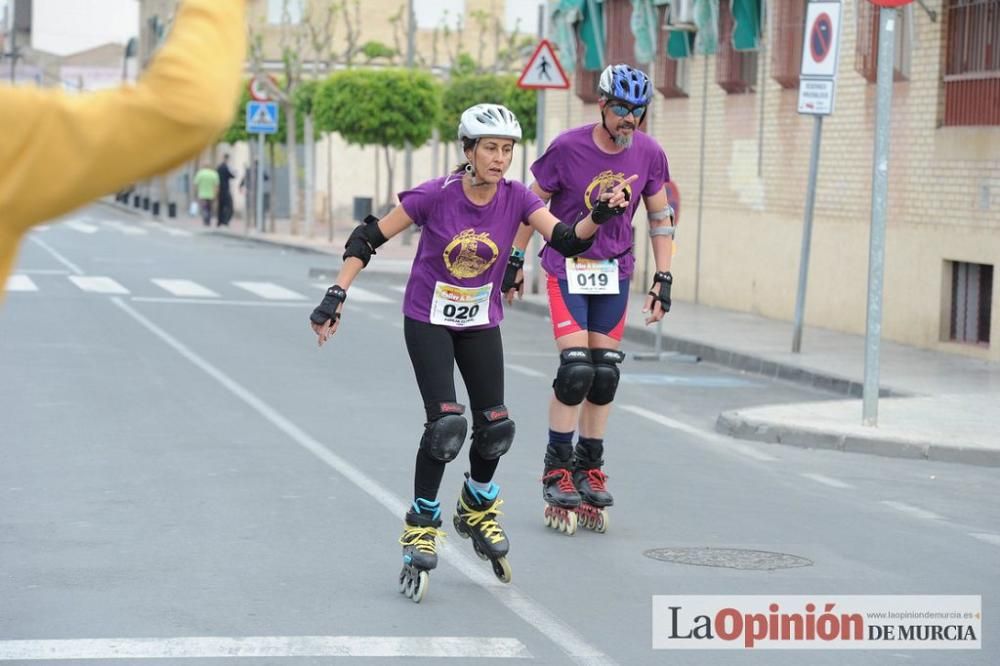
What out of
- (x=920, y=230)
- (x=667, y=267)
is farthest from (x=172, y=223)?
(x=667, y=267)

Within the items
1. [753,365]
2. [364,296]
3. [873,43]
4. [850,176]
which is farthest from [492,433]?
[364,296]

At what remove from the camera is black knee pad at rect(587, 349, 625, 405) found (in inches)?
345

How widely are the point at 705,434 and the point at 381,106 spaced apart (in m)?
32.4

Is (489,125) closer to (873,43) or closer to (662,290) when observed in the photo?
(662,290)

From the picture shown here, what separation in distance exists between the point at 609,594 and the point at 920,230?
40.2ft

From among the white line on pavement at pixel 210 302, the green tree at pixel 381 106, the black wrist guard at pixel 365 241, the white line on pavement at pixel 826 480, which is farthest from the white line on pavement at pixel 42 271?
the black wrist guard at pixel 365 241

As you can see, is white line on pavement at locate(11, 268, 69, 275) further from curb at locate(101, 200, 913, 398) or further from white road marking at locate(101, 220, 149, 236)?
white road marking at locate(101, 220, 149, 236)

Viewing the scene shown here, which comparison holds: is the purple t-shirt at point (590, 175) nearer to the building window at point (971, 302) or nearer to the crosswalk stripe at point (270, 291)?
the building window at point (971, 302)

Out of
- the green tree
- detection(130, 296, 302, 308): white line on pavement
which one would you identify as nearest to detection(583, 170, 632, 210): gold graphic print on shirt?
detection(130, 296, 302, 308): white line on pavement

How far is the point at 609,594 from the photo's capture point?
24.0 feet

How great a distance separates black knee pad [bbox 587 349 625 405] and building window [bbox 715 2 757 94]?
15.0 m

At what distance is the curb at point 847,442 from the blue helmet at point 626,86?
436cm

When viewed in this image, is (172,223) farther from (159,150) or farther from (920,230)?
(159,150)

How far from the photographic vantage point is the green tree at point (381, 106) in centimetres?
4441
